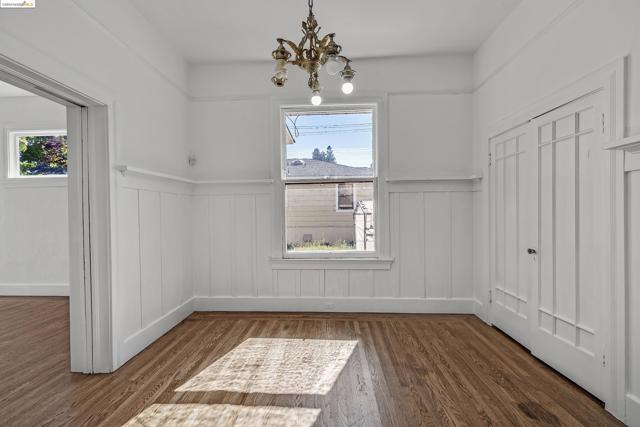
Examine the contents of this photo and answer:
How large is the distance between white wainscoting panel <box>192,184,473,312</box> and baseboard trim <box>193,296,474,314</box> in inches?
0.5

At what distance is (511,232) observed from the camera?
10.5ft

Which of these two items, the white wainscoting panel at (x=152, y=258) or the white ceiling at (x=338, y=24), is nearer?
the white wainscoting panel at (x=152, y=258)

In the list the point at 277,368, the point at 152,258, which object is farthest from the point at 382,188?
the point at 152,258

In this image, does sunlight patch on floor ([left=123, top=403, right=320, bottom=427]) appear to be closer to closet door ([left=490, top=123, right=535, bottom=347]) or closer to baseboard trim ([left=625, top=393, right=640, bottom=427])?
baseboard trim ([left=625, top=393, right=640, bottom=427])

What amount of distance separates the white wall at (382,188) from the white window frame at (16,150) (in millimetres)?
2589

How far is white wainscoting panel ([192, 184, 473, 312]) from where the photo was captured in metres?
3.94

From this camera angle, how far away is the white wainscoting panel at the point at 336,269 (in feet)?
12.9

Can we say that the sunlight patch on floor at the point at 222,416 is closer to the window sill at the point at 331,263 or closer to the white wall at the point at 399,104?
the window sill at the point at 331,263

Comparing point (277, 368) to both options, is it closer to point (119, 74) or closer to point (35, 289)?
point (119, 74)

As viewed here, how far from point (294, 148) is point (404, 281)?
2.06 m

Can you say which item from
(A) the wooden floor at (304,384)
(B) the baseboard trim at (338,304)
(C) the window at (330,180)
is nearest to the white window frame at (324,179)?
(C) the window at (330,180)

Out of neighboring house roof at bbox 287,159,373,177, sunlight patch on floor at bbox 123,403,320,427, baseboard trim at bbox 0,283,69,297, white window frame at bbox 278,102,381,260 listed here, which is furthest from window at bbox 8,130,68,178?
sunlight patch on floor at bbox 123,403,320,427

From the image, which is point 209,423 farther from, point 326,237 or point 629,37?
point 629,37

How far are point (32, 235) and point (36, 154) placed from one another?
122 centimetres
